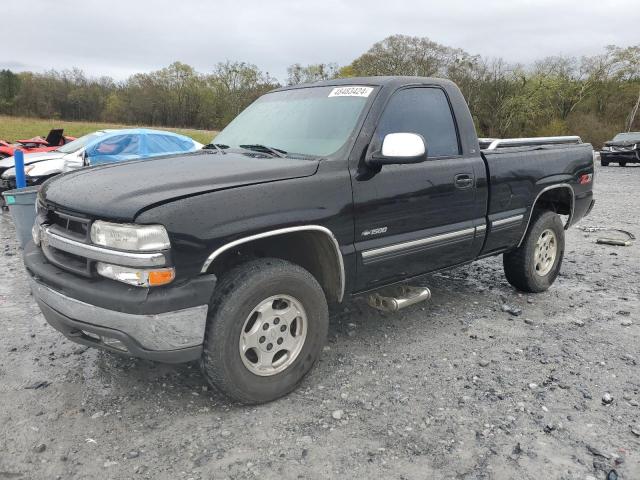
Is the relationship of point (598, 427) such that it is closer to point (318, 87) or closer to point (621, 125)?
point (318, 87)

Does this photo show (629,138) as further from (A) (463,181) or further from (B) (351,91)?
(B) (351,91)

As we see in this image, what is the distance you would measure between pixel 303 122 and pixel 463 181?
4.24 ft

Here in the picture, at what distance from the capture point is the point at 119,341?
2.59 m

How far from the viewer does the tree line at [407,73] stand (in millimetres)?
39719

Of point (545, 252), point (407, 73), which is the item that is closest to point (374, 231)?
point (545, 252)

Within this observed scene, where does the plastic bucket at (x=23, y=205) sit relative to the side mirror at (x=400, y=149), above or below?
below

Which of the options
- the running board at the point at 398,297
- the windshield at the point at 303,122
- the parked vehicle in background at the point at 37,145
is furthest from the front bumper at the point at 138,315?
the parked vehicle in background at the point at 37,145

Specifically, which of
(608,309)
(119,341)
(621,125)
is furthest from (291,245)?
(621,125)

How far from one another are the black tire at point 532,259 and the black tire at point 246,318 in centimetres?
254

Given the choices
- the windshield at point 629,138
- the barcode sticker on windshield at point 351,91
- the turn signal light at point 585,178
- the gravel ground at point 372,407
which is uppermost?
the barcode sticker on windshield at point 351,91

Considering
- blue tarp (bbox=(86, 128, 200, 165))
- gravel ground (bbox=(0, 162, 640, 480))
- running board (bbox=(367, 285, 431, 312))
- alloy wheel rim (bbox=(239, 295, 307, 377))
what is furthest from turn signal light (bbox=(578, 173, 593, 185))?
blue tarp (bbox=(86, 128, 200, 165))

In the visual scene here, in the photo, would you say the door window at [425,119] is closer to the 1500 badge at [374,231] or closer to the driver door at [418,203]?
the driver door at [418,203]

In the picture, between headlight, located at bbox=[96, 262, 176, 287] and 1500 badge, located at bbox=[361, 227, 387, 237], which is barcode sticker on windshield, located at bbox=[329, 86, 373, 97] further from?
headlight, located at bbox=[96, 262, 176, 287]

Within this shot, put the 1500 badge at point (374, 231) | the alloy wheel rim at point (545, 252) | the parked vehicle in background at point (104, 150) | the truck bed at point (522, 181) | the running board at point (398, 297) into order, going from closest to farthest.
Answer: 1. the 1500 badge at point (374, 231)
2. the running board at point (398, 297)
3. the truck bed at point (522, 181)
4. the alloy wheel rim at point (545, 252)
5. the parked vehicle in background at point (104, 150)
